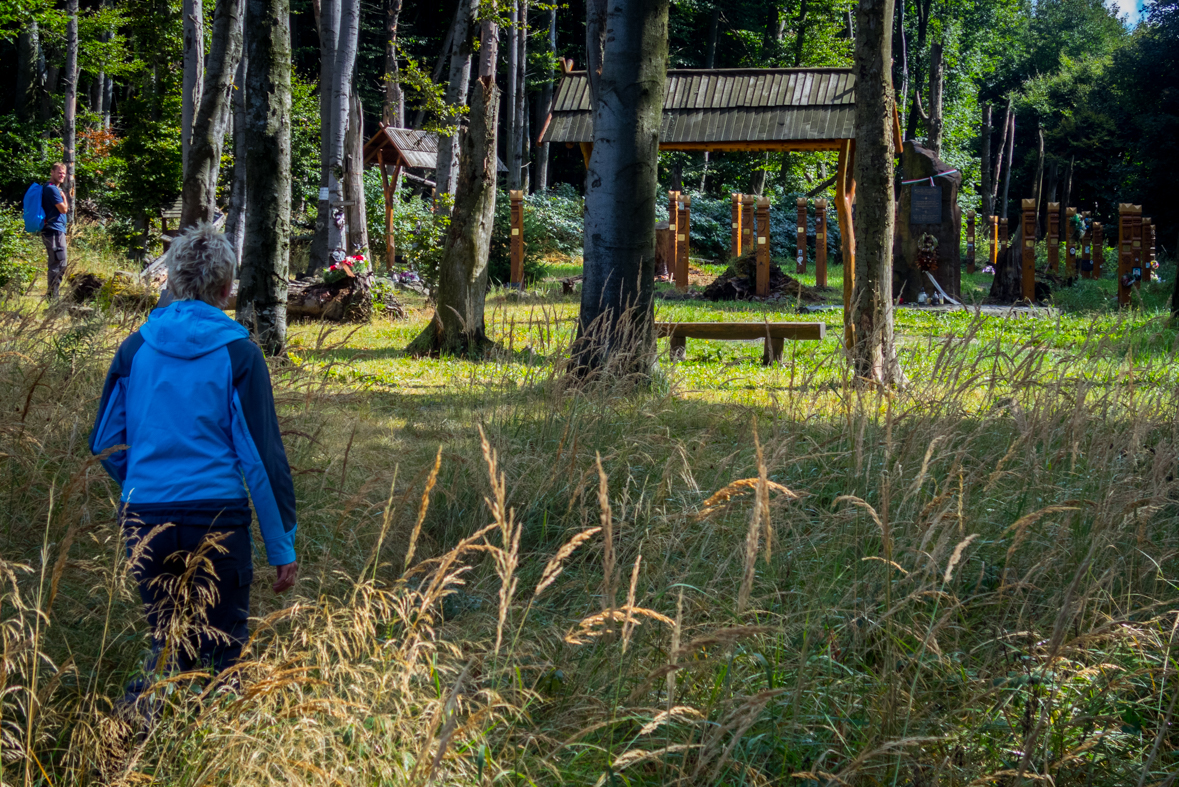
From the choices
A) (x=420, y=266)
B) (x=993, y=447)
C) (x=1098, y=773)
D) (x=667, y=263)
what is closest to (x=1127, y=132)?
(x=667, y=263)

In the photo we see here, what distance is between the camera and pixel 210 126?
1082 centimetres

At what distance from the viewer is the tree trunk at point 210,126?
1047 cm

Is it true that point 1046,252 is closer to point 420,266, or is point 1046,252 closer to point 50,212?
point 420,266

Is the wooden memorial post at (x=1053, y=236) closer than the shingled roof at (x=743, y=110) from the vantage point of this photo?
No

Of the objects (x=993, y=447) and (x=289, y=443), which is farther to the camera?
(x=289, y=443)

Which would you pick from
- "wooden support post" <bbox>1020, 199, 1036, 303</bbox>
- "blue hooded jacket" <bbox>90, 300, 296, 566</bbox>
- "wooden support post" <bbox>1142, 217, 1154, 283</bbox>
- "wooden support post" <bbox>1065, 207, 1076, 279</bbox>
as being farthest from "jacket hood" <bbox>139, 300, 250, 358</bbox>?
"wooden support post" <bbox>1065, 207, 1076, 279</bbox>

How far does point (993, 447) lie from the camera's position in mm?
4598

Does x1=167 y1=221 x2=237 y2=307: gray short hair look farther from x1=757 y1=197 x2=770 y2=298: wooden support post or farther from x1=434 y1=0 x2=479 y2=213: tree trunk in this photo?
x1=757 y1=197 x2=770 y2=298: wooden support post

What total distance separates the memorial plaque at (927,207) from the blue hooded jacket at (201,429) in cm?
1698

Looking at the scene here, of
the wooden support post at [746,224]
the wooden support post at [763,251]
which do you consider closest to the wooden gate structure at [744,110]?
the wooden support post at [763,251]

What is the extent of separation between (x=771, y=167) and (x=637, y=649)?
3826cm

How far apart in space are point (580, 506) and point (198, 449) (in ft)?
6.11

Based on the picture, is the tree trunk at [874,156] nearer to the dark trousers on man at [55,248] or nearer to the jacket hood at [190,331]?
the jacket hood at [190,331]

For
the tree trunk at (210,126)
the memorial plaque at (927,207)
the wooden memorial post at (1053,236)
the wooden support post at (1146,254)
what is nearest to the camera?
the tree trunk at (210,126)
